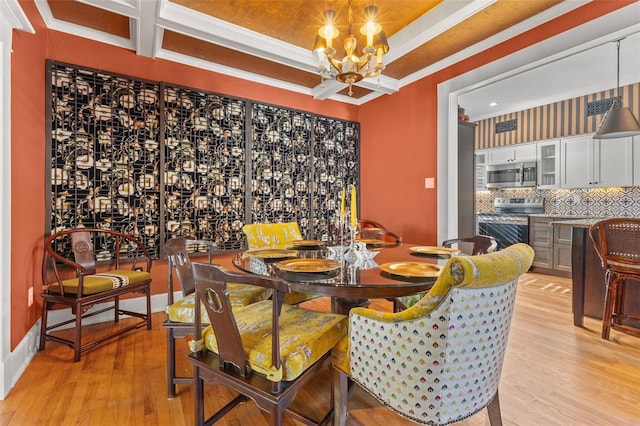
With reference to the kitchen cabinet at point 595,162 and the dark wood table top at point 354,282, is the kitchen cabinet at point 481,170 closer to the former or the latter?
the kitchen cabinet at point 595,162

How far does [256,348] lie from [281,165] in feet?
9.87

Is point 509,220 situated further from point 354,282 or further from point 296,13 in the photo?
point 354,282

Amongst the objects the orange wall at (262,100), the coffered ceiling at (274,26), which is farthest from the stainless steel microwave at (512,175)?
the coffered ceiling at (274,26)

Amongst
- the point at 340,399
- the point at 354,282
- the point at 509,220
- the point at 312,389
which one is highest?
the point at 509,220

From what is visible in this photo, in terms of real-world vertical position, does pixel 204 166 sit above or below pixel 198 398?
above

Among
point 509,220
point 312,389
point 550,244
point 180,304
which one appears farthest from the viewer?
point 509,220

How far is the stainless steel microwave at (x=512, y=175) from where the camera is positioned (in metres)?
5.49

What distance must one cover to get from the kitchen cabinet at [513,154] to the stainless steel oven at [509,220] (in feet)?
2.37

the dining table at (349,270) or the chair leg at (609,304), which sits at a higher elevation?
the dining table at (349,270)

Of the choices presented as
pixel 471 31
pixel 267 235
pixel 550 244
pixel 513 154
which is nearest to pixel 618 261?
pixel 471 31

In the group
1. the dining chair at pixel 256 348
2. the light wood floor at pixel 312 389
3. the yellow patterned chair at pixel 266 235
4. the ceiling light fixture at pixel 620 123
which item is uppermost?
the ceiling light fixture at pixel 620 123

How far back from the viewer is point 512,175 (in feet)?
18.8

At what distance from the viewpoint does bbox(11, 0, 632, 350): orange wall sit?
2203 millimetres

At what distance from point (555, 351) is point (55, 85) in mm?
4604
